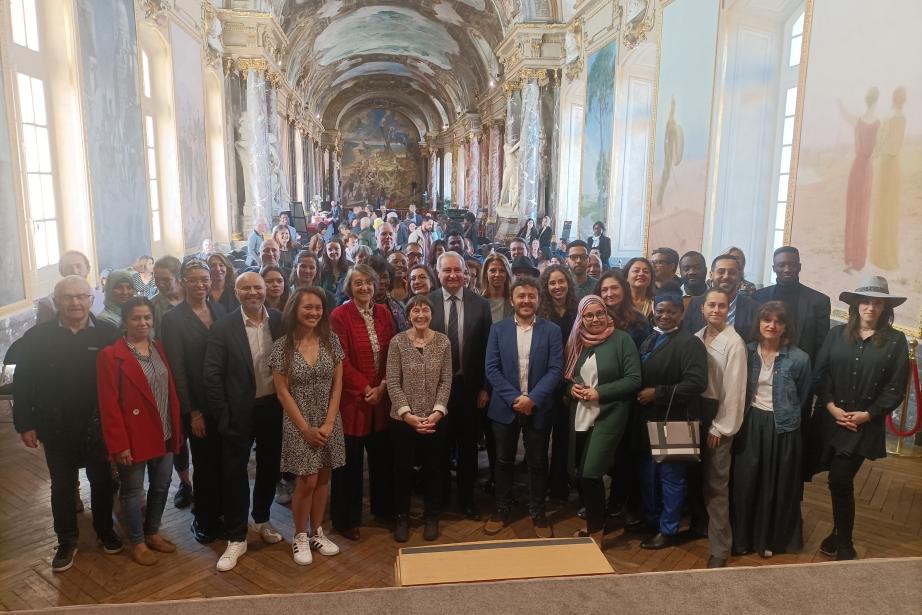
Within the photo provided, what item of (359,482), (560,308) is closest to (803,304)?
(560,308)

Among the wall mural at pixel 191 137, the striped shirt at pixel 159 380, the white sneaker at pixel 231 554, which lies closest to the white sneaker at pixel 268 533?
the white sneaker at pixel 231 554

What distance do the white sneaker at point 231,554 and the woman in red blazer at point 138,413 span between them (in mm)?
418

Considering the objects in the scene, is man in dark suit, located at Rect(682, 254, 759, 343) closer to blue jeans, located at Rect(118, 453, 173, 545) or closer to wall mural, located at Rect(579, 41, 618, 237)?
blue jeans, located at Rect(118, 453, 173, 545)

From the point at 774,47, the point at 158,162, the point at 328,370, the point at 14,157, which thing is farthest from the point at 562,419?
the point at 158,162

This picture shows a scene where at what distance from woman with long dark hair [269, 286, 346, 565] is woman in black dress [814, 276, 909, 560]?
119 inches

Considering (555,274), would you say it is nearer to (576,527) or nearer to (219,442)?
(576,527)

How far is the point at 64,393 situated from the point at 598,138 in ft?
35.4

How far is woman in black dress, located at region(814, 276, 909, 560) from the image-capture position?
3590 millimetres

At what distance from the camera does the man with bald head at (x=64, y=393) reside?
3.42 meters

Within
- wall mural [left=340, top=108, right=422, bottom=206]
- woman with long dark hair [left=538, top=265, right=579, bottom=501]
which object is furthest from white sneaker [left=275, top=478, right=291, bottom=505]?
wall mural [left=340, top=108, right=422, bottom=206]

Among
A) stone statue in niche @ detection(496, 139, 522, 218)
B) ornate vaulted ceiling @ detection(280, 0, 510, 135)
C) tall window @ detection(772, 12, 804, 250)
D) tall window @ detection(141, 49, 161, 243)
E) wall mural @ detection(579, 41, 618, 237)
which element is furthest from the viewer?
ornate vaulted ceiling @ detection(280, 0, 510, 135)

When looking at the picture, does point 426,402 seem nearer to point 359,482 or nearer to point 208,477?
point 359,482

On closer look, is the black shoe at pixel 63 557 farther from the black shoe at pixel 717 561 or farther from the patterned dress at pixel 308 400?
the black shoe at pixel 717 561

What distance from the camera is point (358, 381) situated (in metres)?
3.95
